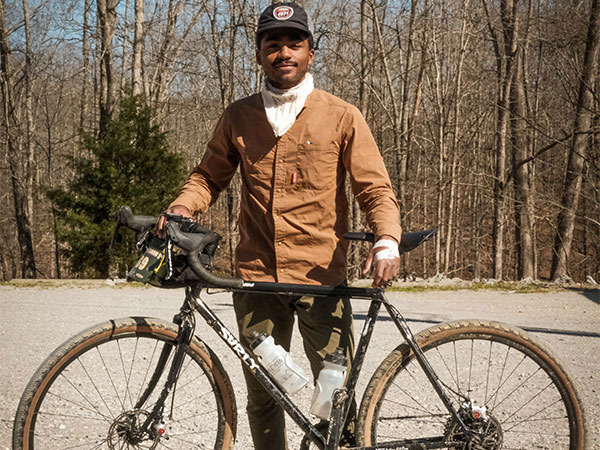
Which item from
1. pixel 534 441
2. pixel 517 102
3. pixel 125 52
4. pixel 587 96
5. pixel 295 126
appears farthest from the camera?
pixel 125 52

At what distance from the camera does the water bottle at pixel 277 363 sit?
8.03ft

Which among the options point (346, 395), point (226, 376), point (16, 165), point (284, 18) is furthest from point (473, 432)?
point (16, 165)

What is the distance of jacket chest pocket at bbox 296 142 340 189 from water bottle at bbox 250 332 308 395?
651 millimetres

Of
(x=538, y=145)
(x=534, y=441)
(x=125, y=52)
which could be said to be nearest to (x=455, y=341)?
(x=534, y=441)

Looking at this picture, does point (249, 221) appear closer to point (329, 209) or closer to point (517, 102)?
point (329, 209)

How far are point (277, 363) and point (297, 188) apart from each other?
71 centimetres

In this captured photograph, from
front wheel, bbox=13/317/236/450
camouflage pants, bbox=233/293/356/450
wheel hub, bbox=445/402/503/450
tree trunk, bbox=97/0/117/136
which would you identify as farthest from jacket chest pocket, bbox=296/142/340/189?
tree trunk, bbox=97/0/117/136

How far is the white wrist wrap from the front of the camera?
2.32 m

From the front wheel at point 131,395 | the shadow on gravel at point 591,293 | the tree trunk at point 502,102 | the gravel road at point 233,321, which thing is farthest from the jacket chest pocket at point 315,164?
the tree trunk at point 502,102

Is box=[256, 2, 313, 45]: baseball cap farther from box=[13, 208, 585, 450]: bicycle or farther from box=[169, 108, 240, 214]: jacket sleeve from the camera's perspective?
box=[13, 208, 585, 450]: bicycle

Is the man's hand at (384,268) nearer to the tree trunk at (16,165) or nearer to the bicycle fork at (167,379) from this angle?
the bicycle fork at (167,379)

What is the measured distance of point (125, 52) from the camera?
23234 mm

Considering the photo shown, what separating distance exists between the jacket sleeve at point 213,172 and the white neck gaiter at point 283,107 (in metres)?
0.24

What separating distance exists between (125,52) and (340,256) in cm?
2272
